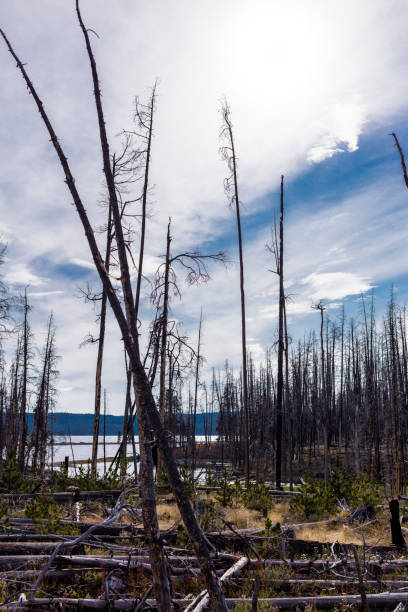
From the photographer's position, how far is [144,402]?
11.8ft

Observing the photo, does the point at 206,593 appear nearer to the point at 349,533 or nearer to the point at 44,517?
the point at 44,517

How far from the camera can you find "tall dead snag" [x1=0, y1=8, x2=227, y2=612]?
319 cm

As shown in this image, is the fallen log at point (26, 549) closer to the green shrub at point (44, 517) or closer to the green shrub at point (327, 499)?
the green shrub at point (44, 517)

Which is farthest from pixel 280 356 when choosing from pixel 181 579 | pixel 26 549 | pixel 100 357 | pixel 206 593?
pixel 206 593

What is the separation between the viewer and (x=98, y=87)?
4.04 metres

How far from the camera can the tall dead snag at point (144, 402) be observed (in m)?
3.19

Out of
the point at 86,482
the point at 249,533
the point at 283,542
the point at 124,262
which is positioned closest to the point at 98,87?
the point at 124,262

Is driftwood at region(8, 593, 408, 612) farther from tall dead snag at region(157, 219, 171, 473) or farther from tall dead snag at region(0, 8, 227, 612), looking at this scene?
tall dead snag at region(157, 219, 171, 473)

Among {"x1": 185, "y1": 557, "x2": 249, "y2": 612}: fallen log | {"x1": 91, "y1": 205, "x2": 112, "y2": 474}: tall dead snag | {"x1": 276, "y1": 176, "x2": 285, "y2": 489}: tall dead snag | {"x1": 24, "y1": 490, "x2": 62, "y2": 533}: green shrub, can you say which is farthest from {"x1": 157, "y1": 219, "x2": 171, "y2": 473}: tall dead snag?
{"x1": 185, "y1": 557, "x2": 249, "y2": 612}: fallen log

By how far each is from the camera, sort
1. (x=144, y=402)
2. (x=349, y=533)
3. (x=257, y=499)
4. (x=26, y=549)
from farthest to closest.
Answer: (x=257, y=499)
(x=349, y=533)
(x=26, y=549)
(x=144, y=402)

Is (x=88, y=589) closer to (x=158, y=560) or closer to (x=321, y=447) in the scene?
(x=158, y=560)

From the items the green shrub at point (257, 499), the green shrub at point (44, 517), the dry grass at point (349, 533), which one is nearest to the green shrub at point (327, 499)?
the dry grass at point (349, 533)

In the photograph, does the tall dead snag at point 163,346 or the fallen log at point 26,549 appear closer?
the fallen log at point 26,549

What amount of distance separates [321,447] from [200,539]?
151ft
